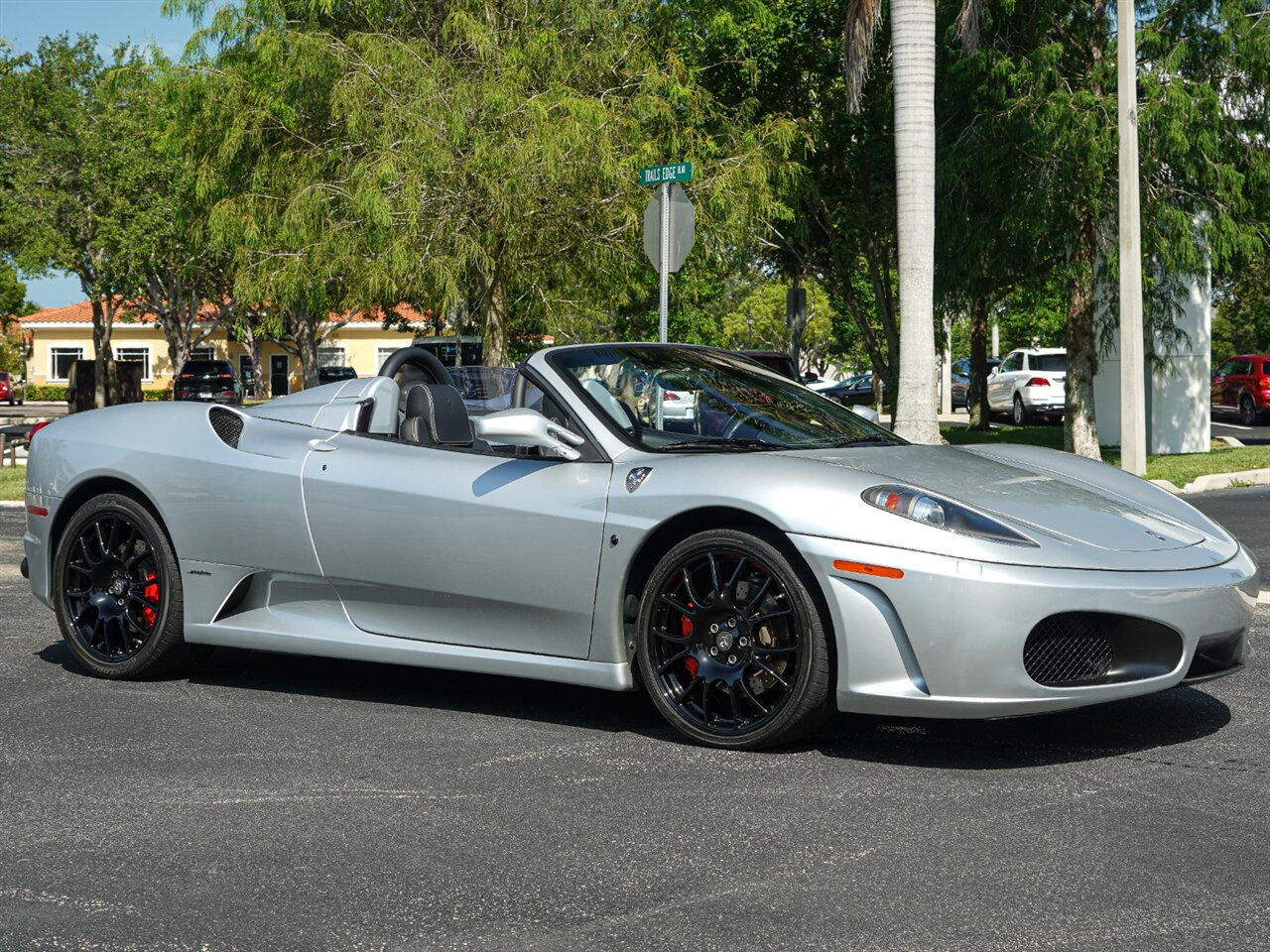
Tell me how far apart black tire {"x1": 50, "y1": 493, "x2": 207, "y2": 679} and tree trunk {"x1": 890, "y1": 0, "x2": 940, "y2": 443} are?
10348 millimetres

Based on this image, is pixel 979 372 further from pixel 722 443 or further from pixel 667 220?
pixel 722 443

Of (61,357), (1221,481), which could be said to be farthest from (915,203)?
(61,357)

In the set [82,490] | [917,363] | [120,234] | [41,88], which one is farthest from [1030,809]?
[41,88]

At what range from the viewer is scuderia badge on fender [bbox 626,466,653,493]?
5.20m

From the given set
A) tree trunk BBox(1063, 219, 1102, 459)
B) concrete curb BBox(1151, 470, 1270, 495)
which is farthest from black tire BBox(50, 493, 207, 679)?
tree trunk BBox(1063, 219, 1102, 459)

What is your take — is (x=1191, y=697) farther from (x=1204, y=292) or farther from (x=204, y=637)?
(x=1204, y=292)

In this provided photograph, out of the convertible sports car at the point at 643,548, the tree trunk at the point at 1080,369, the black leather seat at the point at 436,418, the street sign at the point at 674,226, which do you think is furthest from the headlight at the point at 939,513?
the tree trunk at the point at 1080,369

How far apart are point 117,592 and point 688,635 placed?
8.65 feet

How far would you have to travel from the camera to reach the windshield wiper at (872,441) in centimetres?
574

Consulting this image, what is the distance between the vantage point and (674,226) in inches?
517

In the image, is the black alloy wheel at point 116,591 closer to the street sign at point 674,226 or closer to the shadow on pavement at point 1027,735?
the shadow on pavement at point 1027,735

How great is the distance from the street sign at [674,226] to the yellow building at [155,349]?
226 ft

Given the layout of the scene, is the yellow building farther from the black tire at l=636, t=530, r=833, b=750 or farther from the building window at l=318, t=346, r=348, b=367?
the black tire at l=636, t=530, r=833, b=750

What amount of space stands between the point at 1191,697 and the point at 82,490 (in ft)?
14.4
